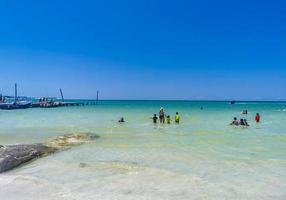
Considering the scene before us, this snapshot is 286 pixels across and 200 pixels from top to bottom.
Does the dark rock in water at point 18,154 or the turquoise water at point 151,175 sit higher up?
the dark rock in water at point 18,154

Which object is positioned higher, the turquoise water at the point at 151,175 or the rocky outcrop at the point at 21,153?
the rocky outcrop at the point at 21,153

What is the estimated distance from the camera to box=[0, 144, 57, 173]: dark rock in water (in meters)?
10.7

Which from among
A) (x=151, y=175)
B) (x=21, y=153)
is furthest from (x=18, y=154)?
(x=151, y=175)

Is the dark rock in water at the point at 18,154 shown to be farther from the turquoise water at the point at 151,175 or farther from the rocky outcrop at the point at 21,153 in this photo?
the turquoise water at the point at 151,175

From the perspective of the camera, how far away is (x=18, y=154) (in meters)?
11.7

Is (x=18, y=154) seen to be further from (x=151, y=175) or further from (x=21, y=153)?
(x=151, y=175)

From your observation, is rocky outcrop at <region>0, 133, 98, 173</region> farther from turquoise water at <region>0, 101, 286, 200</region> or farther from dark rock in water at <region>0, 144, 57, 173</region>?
turquoise water at <region>0, 101, 286, 200</region>

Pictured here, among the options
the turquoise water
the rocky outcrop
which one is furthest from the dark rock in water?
the turquoise water

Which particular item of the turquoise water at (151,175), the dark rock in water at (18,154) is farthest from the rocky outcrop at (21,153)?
the turquoise water at (151,175)

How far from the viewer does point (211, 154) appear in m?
14.0

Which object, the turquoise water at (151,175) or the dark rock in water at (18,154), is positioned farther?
the dark rock in water at (18,154)

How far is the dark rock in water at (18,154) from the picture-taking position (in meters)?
10.7

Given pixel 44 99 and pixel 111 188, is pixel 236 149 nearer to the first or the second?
pixel 111 188

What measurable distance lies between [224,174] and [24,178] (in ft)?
19.6
